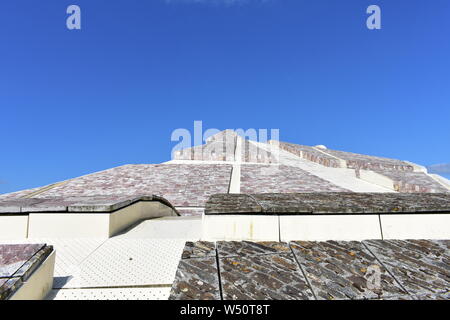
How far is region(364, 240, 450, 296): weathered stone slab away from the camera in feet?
6.33

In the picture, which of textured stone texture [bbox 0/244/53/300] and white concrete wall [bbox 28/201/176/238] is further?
white concrete wall [bbox 28/201/176/238]

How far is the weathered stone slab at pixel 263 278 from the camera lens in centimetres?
178

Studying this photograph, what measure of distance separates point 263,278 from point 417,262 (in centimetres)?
143

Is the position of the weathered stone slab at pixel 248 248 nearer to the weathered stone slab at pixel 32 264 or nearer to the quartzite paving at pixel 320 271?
the quartzite paving at pixel 320 271

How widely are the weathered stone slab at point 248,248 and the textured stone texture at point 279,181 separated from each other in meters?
9.46

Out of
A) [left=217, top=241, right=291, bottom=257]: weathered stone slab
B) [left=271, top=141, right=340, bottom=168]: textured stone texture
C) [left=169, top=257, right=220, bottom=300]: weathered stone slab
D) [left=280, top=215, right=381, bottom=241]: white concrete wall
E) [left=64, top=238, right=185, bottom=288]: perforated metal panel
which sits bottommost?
[left=64, top=238, right=185, bottom=288]: perforated metal panel

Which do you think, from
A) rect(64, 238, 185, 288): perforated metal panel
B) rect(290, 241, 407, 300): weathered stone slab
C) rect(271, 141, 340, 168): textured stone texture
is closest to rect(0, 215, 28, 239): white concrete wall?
rect(64, 238, 185, 288): perforated metal panel

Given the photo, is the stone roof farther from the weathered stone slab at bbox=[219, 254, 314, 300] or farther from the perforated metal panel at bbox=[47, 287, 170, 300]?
the weathered stone slab at bbox=[219, 254, 314, 300]

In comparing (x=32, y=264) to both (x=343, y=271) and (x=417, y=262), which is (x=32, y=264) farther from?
(x=417, y=262)

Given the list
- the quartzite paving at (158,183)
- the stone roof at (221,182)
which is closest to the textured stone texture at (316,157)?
the stone roof at (221,182)

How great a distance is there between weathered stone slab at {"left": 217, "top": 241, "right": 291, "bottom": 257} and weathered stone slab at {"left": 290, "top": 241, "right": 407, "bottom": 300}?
5.4 inches

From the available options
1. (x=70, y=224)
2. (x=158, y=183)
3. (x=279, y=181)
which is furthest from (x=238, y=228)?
(x=279, y=181)

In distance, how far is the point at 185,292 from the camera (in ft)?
5.83

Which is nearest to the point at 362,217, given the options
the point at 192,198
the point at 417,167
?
the point at 192,198
